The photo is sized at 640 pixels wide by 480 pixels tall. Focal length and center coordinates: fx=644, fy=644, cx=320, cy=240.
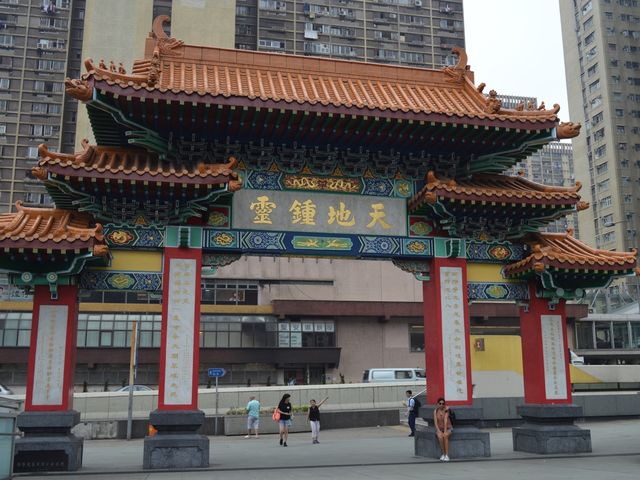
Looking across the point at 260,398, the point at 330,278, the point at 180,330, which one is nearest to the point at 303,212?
the point at 180,330

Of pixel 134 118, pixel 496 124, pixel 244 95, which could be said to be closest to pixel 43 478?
pixel 134 118

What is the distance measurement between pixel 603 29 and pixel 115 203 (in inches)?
3243

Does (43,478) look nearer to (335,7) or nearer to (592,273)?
(592,273)

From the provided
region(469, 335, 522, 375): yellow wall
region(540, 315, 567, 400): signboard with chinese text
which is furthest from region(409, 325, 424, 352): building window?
region(540, 315, 567, 400): signboard with chinese text

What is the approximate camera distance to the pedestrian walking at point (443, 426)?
14039 mm

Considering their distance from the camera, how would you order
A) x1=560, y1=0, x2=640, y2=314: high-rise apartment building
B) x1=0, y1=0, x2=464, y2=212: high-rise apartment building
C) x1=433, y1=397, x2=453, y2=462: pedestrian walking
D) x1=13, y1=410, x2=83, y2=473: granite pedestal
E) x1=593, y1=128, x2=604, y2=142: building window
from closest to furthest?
x1=13, y1=410, x2=83, y2=473: granite pedestal
x1=433, y1=397, x2=453, y2=462: pedestrian walking
x1=0, y1=0, x2=464, y2=212: high-rise apartment building
x1=560, y1=0, x2=640, y2=314: high-rise apartment building
x1=593, y1=128, x2=604, y2=142: building window

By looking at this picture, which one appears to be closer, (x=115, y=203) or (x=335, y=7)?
(x=115, y=203)

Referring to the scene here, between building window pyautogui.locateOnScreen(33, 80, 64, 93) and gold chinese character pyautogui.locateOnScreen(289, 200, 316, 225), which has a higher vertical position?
building window pyautogui.locateOnScreen(33, 80, 64, 93)

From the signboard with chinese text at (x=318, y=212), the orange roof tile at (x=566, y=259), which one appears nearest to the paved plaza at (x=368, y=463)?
the orange roof tile at (x=566, y=259)

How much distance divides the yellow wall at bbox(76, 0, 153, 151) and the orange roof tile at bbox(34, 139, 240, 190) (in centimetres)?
5404

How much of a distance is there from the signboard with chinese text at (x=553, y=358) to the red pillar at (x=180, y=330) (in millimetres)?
8285

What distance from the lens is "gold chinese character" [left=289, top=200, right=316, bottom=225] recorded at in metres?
14.9

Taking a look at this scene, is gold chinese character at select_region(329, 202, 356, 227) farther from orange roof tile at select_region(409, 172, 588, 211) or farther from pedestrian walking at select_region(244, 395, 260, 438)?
pedestrian walking at select_region(244, 395, 260, 438)

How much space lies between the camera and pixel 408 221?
1548 centimetres
